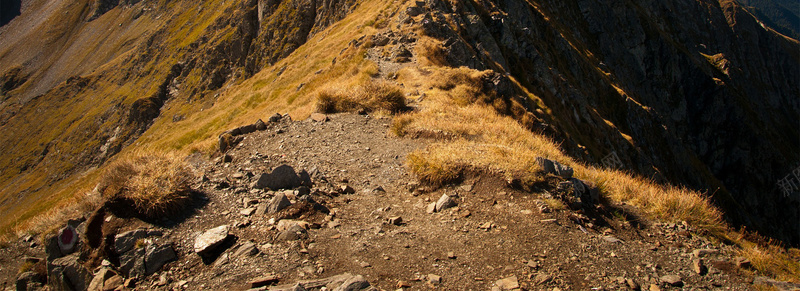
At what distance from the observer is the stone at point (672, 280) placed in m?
5.72

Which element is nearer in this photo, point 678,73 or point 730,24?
point 678,73

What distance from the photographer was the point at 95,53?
134625mm

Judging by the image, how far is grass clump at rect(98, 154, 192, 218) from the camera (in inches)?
286

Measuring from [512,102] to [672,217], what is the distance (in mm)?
11233

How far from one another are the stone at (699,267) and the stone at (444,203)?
3886 millimetres

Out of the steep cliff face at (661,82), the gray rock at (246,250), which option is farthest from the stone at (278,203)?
the steep cliff face at (661,82)

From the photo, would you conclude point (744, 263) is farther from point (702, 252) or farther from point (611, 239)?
point (611, 239)

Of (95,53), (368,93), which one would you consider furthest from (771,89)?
(95,53)

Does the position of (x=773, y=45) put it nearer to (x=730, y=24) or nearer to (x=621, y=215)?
(x=730, y=24)

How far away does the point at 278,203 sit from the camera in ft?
25.1

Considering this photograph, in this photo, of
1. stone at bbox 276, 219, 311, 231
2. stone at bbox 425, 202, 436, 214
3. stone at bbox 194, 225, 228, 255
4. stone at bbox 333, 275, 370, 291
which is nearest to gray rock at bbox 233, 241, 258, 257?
stone at bbox 194, 225, 228, 255

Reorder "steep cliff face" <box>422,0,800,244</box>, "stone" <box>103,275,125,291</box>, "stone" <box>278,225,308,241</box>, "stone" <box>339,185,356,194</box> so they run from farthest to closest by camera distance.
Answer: "steep cliff face" <box>422,0,800,244</box>
"stone" <box>339,185,356,194</box>
"stone" <box>278,225,308,241</box>
"stone" <box>103,275,125,291</box>

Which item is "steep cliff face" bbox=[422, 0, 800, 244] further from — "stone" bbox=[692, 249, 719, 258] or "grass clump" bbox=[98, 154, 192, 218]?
"grass clump" bbox=[98, 154, 192, 218]

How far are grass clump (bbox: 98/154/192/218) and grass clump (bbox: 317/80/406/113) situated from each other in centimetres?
672
